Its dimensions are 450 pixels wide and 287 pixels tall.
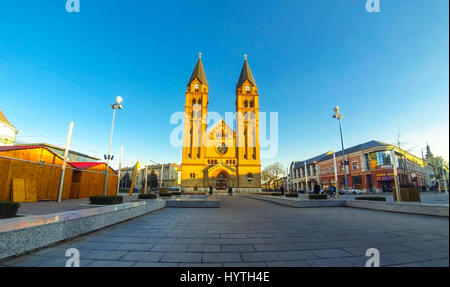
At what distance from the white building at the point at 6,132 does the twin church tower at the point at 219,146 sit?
30.0 m

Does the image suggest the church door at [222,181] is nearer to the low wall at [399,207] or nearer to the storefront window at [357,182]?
the storefront window at [357,182]

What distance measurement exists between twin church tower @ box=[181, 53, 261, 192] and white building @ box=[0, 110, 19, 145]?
2999 centimetres

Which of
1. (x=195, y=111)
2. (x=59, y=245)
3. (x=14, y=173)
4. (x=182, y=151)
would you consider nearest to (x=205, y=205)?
(x=59, y=245)

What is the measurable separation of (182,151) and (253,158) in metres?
16.9

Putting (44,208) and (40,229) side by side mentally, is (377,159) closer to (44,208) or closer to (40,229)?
(40,229)

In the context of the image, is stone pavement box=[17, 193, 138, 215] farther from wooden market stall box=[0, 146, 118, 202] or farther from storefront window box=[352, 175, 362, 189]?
storefront window box=[352, 175, 362, 189]

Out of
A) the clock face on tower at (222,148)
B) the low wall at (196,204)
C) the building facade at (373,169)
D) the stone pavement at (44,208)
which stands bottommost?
the low wall at (196,204)

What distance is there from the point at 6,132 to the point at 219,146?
126ft

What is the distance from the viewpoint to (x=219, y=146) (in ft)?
150

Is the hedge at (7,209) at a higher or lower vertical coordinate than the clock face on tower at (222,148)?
lower

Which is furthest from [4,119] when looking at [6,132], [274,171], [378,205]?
[274,171]

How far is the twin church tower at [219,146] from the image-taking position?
141 ft

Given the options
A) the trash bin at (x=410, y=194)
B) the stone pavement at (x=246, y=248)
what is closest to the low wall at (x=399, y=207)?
the trash bin at (x=410, y=194)

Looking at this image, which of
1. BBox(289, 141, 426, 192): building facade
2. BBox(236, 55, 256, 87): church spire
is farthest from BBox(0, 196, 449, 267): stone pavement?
BBox(236, 55, 256, 87): church spire
